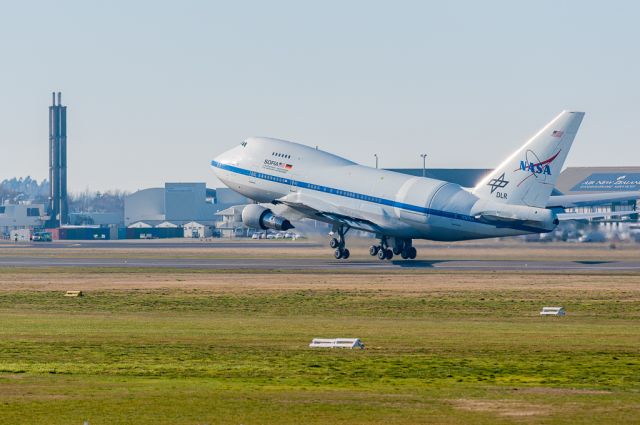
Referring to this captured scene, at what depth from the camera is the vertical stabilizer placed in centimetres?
8081

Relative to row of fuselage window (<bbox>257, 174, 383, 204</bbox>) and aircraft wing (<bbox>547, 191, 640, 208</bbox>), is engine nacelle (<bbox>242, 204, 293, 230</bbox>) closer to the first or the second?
row of fuselage window (<bbox>257, 174, 383, 204</bbox>)

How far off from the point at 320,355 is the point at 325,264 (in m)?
54.2

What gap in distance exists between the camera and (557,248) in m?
95.6

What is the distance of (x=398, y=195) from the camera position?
90688 millimetres

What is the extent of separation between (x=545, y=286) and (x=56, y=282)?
29146 mm

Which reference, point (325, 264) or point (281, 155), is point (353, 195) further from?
point (281, 155)

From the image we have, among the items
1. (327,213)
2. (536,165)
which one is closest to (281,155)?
(327,213)

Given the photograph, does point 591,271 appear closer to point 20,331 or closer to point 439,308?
point 439,308

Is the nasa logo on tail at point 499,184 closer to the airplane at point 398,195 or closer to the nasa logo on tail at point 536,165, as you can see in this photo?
the airplane at point 398,195

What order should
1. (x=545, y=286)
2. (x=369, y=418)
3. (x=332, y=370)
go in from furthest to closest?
1. (x=545, y=286)
2. (x=332, y=370)
3. (x=369, y=418)

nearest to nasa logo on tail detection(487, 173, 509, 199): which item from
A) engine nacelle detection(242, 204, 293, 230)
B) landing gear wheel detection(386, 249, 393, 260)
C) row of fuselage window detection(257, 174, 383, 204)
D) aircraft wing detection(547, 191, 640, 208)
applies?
→ aircraft wing detection(547, 191, 640, 208)

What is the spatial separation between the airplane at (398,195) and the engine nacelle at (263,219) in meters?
0.08

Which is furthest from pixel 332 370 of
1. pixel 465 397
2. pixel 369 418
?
pixel 369 418

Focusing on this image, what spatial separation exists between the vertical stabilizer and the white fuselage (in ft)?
5.98
